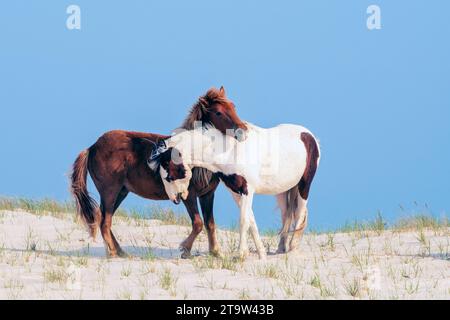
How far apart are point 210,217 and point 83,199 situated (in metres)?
1.76

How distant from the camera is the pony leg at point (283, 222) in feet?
35.8

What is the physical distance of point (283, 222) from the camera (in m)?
11.0

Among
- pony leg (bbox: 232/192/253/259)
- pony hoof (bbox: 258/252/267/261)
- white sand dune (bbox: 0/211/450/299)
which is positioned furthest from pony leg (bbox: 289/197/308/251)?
pony leg (bbox: 232/192/253/259)

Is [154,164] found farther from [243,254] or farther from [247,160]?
[243,254]

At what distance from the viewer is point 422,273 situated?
898 centimetres

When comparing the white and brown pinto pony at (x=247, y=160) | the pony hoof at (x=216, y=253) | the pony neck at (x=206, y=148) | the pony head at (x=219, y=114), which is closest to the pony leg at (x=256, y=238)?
the white and brown pinto pony at (x=247, y=160)

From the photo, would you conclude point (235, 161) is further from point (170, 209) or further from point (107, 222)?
point (170, 209)

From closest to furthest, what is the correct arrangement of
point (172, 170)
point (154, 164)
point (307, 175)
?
point (172, 170)
point (154, 164)
point (307, 175)

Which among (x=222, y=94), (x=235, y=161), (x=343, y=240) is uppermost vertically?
(x=222, y=94)

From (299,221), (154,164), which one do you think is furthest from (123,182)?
(299,221)

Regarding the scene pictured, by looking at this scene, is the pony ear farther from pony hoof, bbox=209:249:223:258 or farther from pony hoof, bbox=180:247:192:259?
pony hoof, bbox=209:249:223:258

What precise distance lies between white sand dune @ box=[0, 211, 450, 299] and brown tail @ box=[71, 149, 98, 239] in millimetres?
421

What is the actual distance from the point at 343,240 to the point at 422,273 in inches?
127

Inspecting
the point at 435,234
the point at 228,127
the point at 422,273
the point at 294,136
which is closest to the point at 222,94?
the point at 228,127
